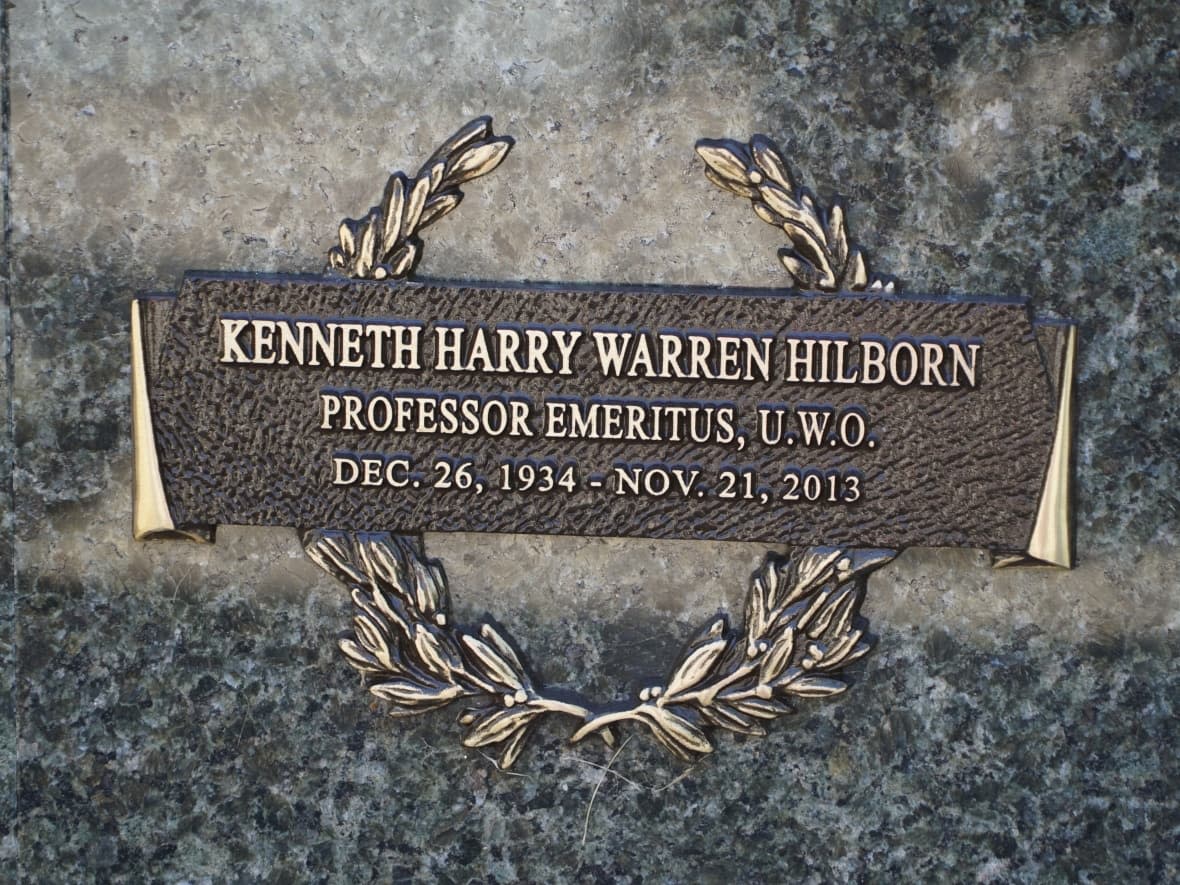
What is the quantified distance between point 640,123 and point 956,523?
3.47ft

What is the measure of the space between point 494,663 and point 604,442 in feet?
1.71

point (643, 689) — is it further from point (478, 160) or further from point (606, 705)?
point (478, 160)

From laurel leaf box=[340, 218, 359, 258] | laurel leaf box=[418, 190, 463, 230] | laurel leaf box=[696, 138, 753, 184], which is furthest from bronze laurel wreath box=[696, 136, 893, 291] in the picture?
laurel leaf box=[340, 218, 359, 258]

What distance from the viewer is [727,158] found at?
2.18m

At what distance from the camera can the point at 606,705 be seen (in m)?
2.25

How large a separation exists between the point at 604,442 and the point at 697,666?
0.51 m

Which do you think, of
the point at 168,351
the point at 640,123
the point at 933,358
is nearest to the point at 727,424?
the point at 933,358

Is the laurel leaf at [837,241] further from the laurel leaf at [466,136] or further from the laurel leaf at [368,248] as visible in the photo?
the laurel leaf at [368,248]

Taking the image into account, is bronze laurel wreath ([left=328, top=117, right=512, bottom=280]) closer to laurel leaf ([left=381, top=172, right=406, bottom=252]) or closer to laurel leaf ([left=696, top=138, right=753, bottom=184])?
laurel leaf ([left=381, top=172, right=406, bottom=252])

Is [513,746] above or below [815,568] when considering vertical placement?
below

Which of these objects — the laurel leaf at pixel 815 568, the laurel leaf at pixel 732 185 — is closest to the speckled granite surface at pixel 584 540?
the laurel leaf at pixel 732 185

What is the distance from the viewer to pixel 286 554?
2.28 m

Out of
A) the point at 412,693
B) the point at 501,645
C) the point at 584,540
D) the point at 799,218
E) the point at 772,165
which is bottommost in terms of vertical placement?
the point at 412,693

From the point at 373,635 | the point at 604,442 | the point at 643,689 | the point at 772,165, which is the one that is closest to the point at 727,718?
the point at 643,689
